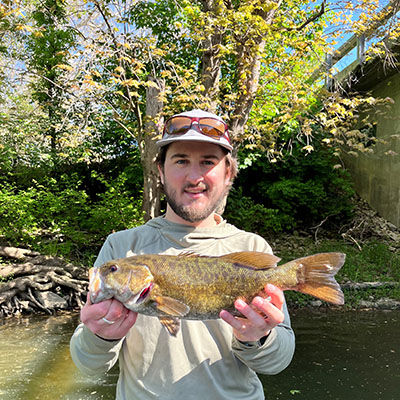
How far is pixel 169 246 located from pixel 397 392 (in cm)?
600

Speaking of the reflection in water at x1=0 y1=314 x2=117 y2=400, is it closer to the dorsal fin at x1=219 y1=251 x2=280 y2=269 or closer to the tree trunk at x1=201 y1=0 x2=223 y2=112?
the dorsal fin at x1=219 y1=251 x2=280 y2=269

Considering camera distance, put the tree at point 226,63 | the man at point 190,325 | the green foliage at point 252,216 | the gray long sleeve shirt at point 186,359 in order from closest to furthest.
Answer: the man at point 190,325, the gray long sleeve shirt at point 186,359, the tree at point 226,63, the green foliage at point 252,216

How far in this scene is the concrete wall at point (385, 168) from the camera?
640 inches

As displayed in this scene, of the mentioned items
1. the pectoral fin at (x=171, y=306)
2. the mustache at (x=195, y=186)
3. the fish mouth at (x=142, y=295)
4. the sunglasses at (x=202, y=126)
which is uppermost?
the sunglasses at (x=202, y=126)

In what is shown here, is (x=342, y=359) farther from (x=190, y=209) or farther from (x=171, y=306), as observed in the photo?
(x=171, y=306)

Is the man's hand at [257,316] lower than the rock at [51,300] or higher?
higher

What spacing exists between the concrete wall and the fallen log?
1226 centimetres

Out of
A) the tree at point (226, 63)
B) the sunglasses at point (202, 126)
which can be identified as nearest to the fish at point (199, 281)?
the sunglasses at point (202, 126)

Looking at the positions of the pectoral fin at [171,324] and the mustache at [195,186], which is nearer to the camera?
the pectoral fin at [171,324]

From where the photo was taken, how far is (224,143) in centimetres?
257

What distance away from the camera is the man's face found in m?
2.52

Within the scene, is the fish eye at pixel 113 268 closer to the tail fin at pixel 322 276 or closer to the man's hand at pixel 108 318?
the man's hand at pixel 108 318

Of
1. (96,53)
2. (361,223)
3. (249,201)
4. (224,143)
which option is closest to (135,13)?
(96,53)

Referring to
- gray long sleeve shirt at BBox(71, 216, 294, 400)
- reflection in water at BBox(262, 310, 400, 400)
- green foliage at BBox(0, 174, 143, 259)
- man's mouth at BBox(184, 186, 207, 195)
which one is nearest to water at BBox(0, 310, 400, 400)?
reflection in water at BBox(262, 310, 400, 400)
